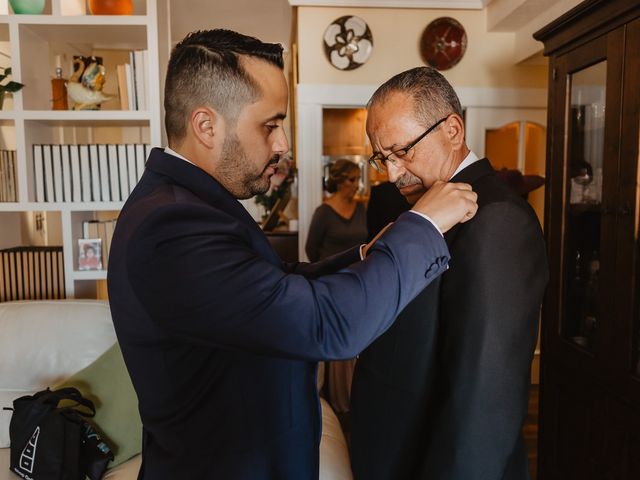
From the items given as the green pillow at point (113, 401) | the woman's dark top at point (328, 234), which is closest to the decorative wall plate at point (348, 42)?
the woman's dark top at point (328, 234)

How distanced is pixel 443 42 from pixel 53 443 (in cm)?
317

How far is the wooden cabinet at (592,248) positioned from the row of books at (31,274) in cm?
231

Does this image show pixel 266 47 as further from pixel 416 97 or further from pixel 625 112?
pixel 625 112

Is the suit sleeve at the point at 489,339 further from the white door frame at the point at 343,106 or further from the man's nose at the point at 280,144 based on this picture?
the white door frame at the point at 343,106

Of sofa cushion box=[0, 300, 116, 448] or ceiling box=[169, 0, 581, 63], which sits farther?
ceiling box=[169, 0, 581, 63]

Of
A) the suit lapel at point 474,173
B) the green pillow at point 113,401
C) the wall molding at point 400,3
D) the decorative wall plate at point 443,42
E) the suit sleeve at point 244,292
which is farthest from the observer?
the decorative wall plate at point 443,42

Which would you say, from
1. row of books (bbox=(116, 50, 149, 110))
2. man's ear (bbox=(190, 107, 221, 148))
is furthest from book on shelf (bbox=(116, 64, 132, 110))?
man's ear (bbox=(190, 107, 221, 148))

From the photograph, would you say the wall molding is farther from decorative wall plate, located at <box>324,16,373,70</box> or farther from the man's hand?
the man's hand

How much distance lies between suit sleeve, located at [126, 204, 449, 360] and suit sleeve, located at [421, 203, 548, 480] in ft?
0.99

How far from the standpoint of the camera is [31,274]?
2674 mm

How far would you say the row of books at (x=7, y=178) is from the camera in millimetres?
2590

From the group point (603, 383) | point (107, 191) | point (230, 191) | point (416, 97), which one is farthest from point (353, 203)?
point (230, 191)

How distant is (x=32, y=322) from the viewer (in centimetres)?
219

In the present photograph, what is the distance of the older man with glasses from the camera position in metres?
1.03
